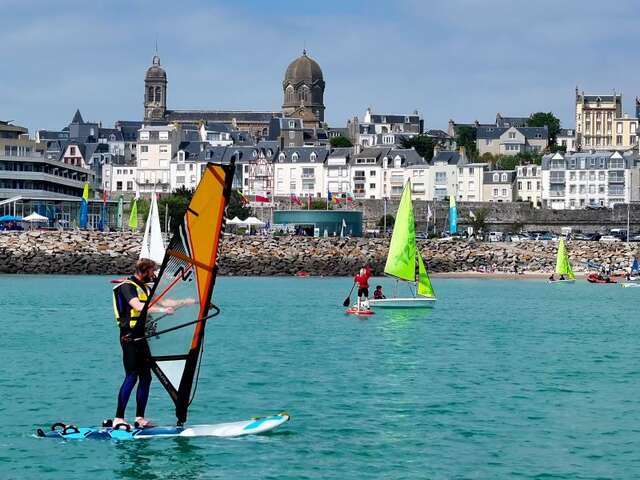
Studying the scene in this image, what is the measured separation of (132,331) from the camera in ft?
63.4

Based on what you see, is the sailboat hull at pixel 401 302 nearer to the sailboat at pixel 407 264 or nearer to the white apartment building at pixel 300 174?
the sailboat at pixel 407 264

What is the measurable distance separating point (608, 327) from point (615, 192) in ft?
390

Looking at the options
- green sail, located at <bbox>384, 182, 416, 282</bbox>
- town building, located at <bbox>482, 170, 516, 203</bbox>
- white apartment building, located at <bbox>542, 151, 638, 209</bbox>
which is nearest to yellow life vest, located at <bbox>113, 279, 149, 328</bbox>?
green sail, located at <bbox>384, 182, 416, 282</bbox>

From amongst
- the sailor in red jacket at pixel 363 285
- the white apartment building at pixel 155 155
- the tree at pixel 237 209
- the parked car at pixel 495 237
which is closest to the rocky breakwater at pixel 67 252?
the tree at pixel 237 209

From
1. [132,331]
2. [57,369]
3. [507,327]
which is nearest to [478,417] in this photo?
[132,331]

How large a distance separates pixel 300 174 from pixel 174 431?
147080mm

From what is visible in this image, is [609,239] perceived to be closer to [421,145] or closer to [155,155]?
[421,145]

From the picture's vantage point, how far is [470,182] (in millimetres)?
166000

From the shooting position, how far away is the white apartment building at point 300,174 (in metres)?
167

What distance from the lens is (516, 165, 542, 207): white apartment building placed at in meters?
166

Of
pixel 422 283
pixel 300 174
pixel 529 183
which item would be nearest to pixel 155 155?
pixel 300 174

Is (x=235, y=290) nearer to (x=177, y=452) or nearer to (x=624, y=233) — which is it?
(x=177, y=452)

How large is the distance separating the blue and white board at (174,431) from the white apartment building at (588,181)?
477 ft

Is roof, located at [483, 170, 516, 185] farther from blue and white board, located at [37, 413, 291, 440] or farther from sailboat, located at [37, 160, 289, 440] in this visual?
sailboat, located at [37, 160, 289, 440]
